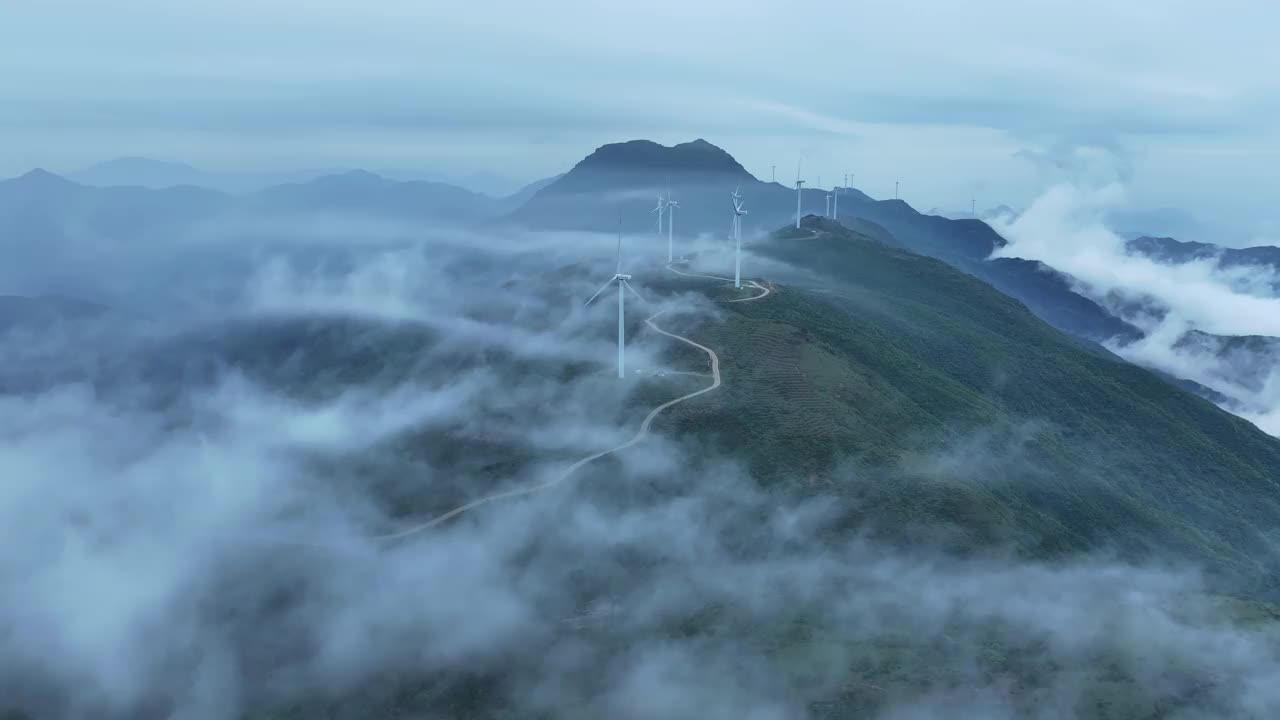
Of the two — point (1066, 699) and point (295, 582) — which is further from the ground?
point (1066, 699)

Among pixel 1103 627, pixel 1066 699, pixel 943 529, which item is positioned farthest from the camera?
pixel 943 529

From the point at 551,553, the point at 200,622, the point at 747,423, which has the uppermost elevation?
the point at 747,423

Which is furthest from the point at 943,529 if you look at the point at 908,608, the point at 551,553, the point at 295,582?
the point at 295,582

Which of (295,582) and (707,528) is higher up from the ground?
(707,528)

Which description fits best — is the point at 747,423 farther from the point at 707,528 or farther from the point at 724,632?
the point at 724,632

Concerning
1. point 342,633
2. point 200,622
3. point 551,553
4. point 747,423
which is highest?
point 747,423

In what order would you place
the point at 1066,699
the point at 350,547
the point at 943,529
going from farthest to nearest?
the point at 350,547
the point at 943,529
the point at 1066,699

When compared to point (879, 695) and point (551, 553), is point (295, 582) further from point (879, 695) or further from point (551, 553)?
point (879, 695)

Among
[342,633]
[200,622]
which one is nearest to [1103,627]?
[342,633]

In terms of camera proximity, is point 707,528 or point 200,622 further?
point 200,622
